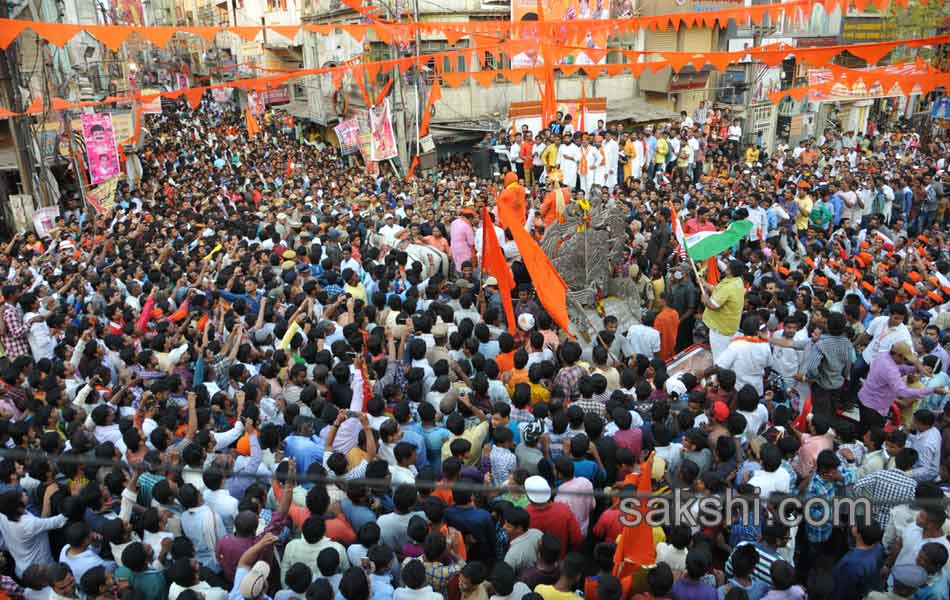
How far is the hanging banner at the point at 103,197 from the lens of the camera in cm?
1226

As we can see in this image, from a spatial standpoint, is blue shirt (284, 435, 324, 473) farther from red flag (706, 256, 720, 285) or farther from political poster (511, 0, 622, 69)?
political poster (511, 0, 622, 69)

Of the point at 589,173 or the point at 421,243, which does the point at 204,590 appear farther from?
the point at 589,173

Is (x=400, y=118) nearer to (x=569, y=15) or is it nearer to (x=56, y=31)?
(x=569, y=15)

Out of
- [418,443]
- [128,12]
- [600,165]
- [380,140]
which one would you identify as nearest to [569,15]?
[600,165]

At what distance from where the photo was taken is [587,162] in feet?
50.7

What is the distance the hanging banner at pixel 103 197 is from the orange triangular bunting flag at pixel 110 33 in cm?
357

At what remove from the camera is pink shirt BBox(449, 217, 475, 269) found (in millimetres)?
9875

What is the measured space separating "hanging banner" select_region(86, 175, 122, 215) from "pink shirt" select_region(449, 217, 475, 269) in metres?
6.59

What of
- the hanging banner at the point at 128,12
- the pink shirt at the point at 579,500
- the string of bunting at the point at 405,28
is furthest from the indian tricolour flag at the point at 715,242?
the hanging banner at the point at 128,12

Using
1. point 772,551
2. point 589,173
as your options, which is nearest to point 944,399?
point 772,551

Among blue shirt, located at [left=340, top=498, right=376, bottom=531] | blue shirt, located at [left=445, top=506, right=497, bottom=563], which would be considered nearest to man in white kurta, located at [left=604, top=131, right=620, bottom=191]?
blue shirt, located at [left=445, top=506, right=497, bottom=563]

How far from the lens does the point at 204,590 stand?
12.8ft

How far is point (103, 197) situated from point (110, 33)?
397cm

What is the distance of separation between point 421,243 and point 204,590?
6303 mm
